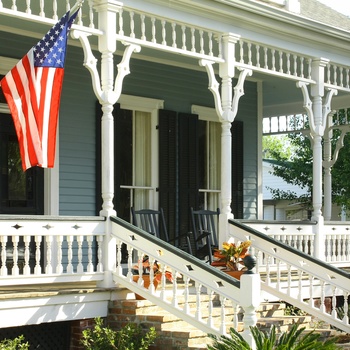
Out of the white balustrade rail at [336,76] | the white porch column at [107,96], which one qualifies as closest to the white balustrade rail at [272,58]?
the white balustrade rail at [336,76]

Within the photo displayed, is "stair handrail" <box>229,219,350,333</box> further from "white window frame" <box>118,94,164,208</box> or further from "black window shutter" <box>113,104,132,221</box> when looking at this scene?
"white window frame" <box>118,94,164,208</box>

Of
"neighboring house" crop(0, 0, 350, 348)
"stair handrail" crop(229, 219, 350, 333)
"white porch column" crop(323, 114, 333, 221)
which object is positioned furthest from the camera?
"white porch column" crop(323, 114, 333, 221)

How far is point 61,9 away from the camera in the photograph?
36.1 feet

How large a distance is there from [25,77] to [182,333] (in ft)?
10.3

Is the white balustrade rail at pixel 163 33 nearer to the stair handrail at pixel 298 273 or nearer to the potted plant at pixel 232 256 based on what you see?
the stair handrail at pixel 298 273

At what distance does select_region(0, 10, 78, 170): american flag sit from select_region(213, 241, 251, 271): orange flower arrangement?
123 inches

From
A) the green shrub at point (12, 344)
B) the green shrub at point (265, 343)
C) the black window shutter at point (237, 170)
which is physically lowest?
the green shrub at point (12, 344)

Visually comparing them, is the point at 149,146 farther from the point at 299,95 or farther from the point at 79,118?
the point at 299,95

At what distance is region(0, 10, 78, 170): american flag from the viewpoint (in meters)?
8.64

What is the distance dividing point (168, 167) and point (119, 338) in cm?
504

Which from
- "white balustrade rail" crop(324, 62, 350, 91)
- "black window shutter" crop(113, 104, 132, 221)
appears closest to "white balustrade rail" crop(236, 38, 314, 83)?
"white balustrade rail" crop(324, 62, 350, 91)

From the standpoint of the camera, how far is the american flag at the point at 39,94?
28.3ft

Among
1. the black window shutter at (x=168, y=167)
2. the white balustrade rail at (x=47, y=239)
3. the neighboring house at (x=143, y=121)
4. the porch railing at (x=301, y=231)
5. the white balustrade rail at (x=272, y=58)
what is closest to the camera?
the white balustrade rail at (x=47, y=239)

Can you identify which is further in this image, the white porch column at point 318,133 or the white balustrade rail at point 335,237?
the white balustrade rail at point 335,237
